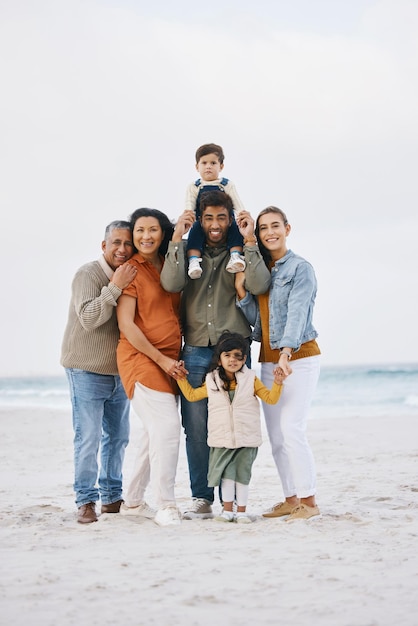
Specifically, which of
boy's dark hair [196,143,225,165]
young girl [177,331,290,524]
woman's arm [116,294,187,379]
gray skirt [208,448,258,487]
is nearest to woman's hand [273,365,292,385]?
young girl [177,331,290,524]

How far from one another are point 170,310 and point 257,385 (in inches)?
30.3

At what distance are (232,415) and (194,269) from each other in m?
0.97

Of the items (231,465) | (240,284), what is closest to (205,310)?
(240,284)

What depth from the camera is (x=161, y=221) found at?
4852 millimetres

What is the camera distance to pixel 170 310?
4.77m

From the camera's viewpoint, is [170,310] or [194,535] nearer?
[194,535]

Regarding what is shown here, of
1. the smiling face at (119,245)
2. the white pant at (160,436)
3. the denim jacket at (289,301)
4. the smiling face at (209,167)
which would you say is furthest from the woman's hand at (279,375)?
the smiling face at (209,167)

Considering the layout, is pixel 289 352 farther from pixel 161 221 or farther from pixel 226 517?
pixel 161 221

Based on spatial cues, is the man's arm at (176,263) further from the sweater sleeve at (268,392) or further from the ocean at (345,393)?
the ocean at (345,393)

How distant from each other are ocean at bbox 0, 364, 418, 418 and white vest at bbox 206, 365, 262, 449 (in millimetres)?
13105

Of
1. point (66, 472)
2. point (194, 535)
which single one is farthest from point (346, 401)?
point (194, 535)

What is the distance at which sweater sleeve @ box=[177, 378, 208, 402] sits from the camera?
4.61m

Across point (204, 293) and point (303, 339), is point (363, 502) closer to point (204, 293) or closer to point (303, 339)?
point (303, 339)

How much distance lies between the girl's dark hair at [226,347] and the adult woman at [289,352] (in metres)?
0.22
